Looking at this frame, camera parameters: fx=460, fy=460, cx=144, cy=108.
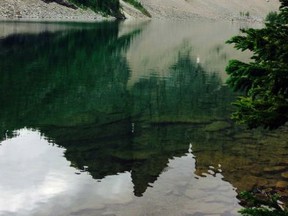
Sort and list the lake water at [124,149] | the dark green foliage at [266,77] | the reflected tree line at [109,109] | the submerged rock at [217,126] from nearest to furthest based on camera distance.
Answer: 1. the dark green foliage at [266,77]
2. the lake water at [124,149]
3. the reflected tree line at [109,109]
4. the submerged rock at [217,126]

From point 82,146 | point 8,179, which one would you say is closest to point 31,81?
point 82,146

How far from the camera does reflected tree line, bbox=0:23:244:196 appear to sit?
2623 centimetres

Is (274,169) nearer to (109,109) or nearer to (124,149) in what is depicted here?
(124,149)

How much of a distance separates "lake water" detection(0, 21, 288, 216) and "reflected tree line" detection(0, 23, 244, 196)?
9 cm

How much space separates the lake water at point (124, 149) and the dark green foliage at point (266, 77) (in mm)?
11464

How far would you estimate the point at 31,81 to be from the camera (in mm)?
52312

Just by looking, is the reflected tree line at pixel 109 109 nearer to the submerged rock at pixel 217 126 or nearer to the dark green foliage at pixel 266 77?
the submerged rock at pixel 217 126

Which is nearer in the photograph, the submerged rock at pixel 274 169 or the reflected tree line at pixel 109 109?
the submerged rock at pixel 274 169

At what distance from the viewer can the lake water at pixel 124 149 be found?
19625mm

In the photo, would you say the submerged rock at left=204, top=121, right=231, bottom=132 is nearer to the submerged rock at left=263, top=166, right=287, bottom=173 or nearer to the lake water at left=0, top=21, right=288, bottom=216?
the lake water at left=0, top=21, right=288, bottom=216

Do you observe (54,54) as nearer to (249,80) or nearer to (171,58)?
(171,58)

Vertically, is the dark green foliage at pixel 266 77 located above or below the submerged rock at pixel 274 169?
above

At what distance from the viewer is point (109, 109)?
40250 mm

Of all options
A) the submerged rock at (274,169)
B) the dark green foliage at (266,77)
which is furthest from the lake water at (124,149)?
the dark green foliage at (266,77)
